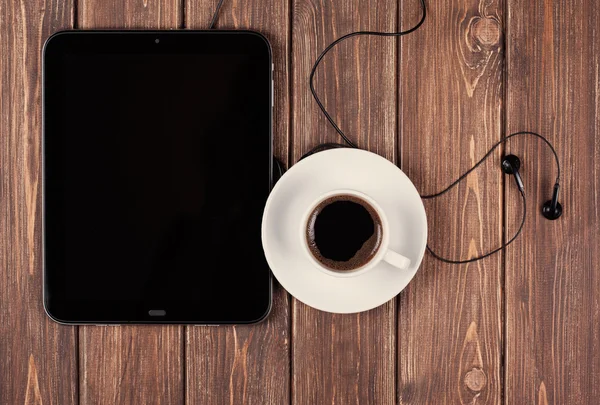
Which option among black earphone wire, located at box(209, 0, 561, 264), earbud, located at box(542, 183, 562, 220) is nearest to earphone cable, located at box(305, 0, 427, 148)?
black earphone wire, located at box(209, 0, 561, 264)

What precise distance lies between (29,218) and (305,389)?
0.42 meters

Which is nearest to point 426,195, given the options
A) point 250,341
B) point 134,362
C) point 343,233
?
point 343,233

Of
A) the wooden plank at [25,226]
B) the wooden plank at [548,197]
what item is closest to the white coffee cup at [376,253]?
the wooden plank at [548,197]

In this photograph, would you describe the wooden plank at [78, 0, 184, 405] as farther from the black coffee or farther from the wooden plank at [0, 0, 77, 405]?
the black coffee

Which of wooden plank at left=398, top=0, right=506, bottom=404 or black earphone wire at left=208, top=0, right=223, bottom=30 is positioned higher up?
black earphone wire at left=208, top=0, right=223, bottom=30

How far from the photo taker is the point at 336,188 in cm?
55

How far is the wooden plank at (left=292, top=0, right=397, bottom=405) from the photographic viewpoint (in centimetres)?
59

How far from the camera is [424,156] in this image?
0.59 m

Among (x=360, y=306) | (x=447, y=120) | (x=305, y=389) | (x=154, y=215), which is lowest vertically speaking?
(x=305, y=389)

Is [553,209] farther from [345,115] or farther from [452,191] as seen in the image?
[345,115]

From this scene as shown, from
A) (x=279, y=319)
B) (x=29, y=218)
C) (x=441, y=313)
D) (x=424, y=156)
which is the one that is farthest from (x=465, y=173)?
(x=29, y=218)

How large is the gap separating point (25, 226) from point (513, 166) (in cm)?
63

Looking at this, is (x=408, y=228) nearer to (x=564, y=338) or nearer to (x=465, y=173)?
(x=465, y=173)

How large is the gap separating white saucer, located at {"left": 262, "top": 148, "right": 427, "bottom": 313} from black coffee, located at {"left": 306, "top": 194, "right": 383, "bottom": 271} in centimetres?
2
